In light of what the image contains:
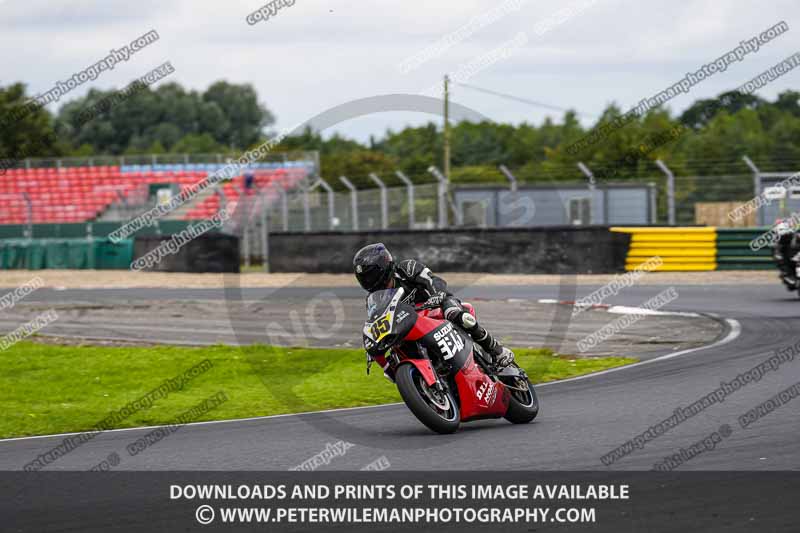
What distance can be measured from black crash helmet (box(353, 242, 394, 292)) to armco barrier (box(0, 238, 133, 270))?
27.3 m

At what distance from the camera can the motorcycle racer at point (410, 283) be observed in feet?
26.0

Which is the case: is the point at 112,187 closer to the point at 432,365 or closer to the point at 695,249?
the point at 695,249

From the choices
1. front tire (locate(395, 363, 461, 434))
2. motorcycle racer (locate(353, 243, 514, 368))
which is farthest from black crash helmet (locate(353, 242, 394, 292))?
front tire (locate(395, 363, 461, 434))

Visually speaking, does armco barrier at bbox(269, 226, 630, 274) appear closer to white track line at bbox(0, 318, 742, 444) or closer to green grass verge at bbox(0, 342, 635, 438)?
white track line at bbox(0, 318, 742, 444)

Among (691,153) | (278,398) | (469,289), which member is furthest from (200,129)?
(278,398)

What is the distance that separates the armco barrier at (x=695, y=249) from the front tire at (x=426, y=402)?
57.3 ft

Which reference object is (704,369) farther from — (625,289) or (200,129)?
(200,129)

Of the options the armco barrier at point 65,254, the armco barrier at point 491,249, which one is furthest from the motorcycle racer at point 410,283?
the armco barrier at point 65,254

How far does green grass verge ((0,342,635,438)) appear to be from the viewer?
10086 mm

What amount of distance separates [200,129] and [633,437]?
110 metres

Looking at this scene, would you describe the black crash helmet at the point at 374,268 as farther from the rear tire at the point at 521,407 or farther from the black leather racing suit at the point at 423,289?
the rear tire at the point at 521,407

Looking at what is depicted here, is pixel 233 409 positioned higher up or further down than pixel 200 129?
further down

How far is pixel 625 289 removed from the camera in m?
21.3
